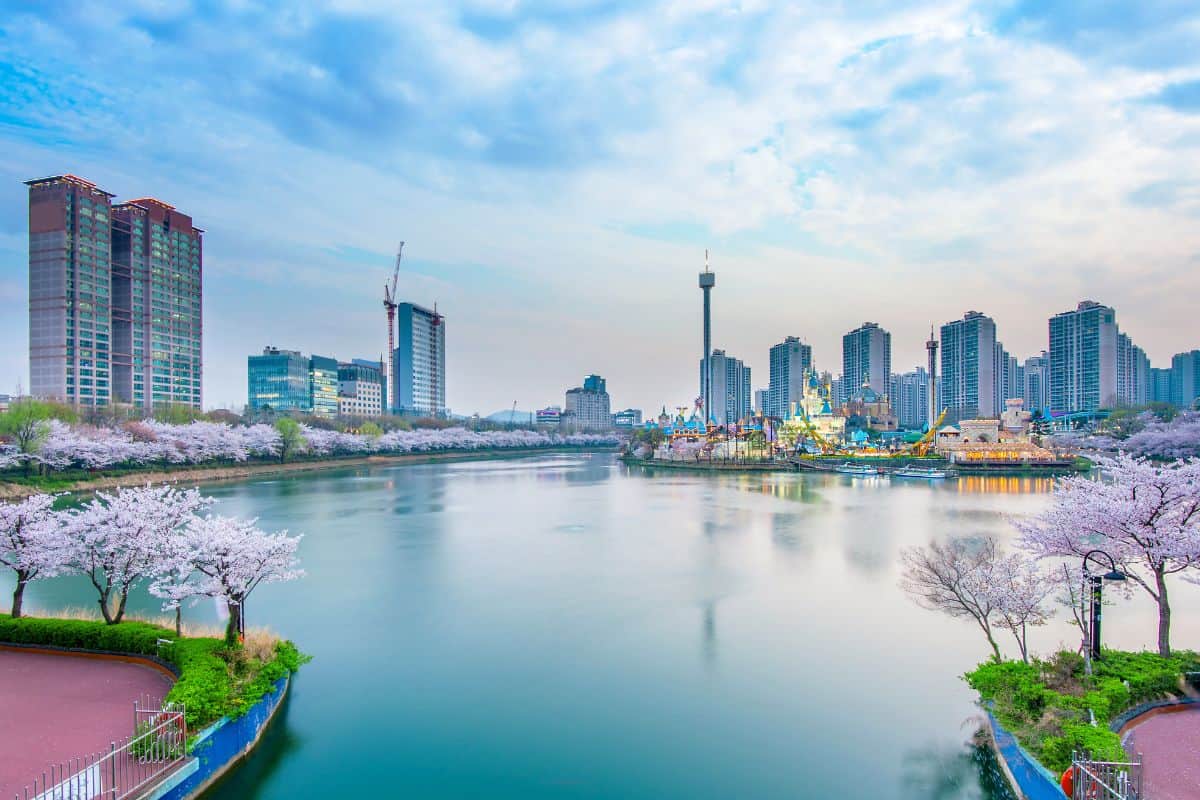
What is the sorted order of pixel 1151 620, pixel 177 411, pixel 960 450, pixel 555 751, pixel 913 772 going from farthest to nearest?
pixel 960 450
pixel 177 411
pixel 1151 620
pixel 555 751
pixel 913 772

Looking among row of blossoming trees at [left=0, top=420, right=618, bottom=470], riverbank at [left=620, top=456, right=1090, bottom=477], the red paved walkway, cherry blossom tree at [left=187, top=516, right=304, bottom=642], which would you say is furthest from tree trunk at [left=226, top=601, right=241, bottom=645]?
riverbank at [left=620, top=456, right=1090, bottom=477]

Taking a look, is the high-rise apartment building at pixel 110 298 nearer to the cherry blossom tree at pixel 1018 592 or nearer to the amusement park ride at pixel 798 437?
the amusement park ride at pixel 798 437

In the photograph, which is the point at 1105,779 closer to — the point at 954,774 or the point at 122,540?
the point at 954,774

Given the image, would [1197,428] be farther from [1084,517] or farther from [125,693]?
[125,693]

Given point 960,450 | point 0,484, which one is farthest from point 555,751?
point 960,450

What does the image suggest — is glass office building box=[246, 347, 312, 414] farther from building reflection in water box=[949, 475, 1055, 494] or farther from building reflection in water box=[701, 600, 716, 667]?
building reflection in water box=[701, 600, 716, 667]

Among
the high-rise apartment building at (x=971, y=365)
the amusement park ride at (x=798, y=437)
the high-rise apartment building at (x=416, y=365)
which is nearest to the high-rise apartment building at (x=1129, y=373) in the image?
the high-rise apartment building at (x=971, y=365)
